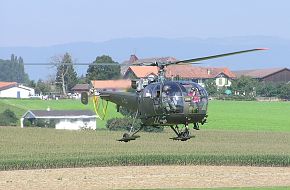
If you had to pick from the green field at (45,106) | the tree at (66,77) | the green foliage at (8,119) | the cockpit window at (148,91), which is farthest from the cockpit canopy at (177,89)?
the green field at (45,106)

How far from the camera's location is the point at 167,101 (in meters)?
28.2

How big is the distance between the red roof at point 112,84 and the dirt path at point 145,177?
17956 mm

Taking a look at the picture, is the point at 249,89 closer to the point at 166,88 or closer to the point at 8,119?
the point at 8,119

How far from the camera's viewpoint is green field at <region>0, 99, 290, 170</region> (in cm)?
6156

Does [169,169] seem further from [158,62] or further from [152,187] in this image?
[158,62]

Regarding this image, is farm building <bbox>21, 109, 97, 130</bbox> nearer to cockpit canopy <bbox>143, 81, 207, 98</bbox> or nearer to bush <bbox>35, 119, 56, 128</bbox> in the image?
bush <bbox>35, 119, 56, 128</bbox>

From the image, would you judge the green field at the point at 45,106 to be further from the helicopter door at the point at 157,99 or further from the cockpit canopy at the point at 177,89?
the cockpit canopy at the point at 177,89

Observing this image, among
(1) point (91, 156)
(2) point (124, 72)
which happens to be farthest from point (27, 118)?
(2) point (124, 72)

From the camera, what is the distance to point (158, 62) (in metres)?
28.9

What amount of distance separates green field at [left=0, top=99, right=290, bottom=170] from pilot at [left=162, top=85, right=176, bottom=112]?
31.9m

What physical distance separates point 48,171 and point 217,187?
14.3m

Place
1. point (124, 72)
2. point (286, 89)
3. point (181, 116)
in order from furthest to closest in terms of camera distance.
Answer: point (286, 89)
point (124, 72)
point (181, 116)

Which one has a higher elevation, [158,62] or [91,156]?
[158,62]

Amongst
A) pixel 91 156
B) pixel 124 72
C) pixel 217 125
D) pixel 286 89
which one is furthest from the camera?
pixel 286 89
